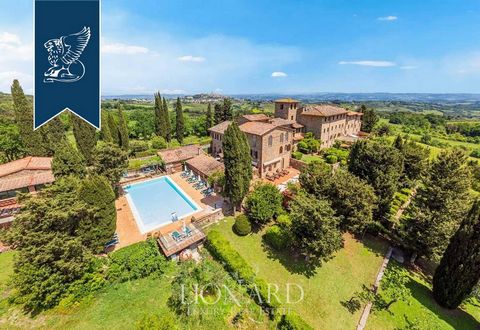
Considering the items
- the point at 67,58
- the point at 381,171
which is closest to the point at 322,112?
the point at 381,171

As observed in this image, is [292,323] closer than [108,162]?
Yes

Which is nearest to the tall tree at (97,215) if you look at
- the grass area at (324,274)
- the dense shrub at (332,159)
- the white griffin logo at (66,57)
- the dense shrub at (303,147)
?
the white griffin logo at (66,57)

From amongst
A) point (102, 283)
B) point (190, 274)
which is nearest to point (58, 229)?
point (102, 283)

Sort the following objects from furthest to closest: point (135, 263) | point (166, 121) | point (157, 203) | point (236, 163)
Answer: point (166, 121) → point (157, 203) → point (236, 163) → point (135, 263)

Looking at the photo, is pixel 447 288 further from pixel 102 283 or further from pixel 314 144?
pixel 314 144

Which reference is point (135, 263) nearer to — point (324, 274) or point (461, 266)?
point (324, 274)

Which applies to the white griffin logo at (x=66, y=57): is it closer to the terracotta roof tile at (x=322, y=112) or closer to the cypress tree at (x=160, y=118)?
the cypress tree at (x=160, y=118)
